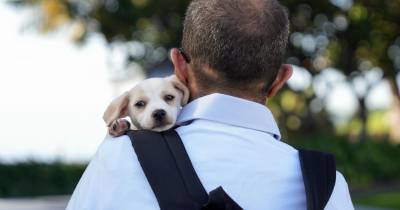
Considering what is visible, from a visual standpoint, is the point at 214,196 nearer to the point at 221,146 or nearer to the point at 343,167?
the point at 221,146

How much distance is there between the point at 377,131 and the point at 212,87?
131 feet

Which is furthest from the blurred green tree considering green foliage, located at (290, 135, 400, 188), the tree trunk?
green foliage, located at (290, 135, 400, 188)

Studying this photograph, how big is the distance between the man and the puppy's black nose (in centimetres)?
109

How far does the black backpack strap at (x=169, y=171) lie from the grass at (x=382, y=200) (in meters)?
15.5

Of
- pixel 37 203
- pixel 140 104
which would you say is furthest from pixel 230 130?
pixel 37 203

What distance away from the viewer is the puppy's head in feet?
11.3

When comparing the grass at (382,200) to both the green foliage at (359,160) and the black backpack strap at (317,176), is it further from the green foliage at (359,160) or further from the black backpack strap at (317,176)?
the black backpack strap at (317,176)

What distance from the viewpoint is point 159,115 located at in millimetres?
3580

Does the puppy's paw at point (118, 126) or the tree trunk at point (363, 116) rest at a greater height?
the puppy's paw at point (118, 126)

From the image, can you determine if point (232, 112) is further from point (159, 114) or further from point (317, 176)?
point (159, 114)

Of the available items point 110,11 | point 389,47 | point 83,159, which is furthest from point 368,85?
point 83,159

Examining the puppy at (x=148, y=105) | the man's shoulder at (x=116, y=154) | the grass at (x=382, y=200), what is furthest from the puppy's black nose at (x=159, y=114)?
the grass at (x=382, y=200)

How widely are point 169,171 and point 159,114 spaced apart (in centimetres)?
146

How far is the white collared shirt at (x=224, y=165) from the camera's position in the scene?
2.13 meters
